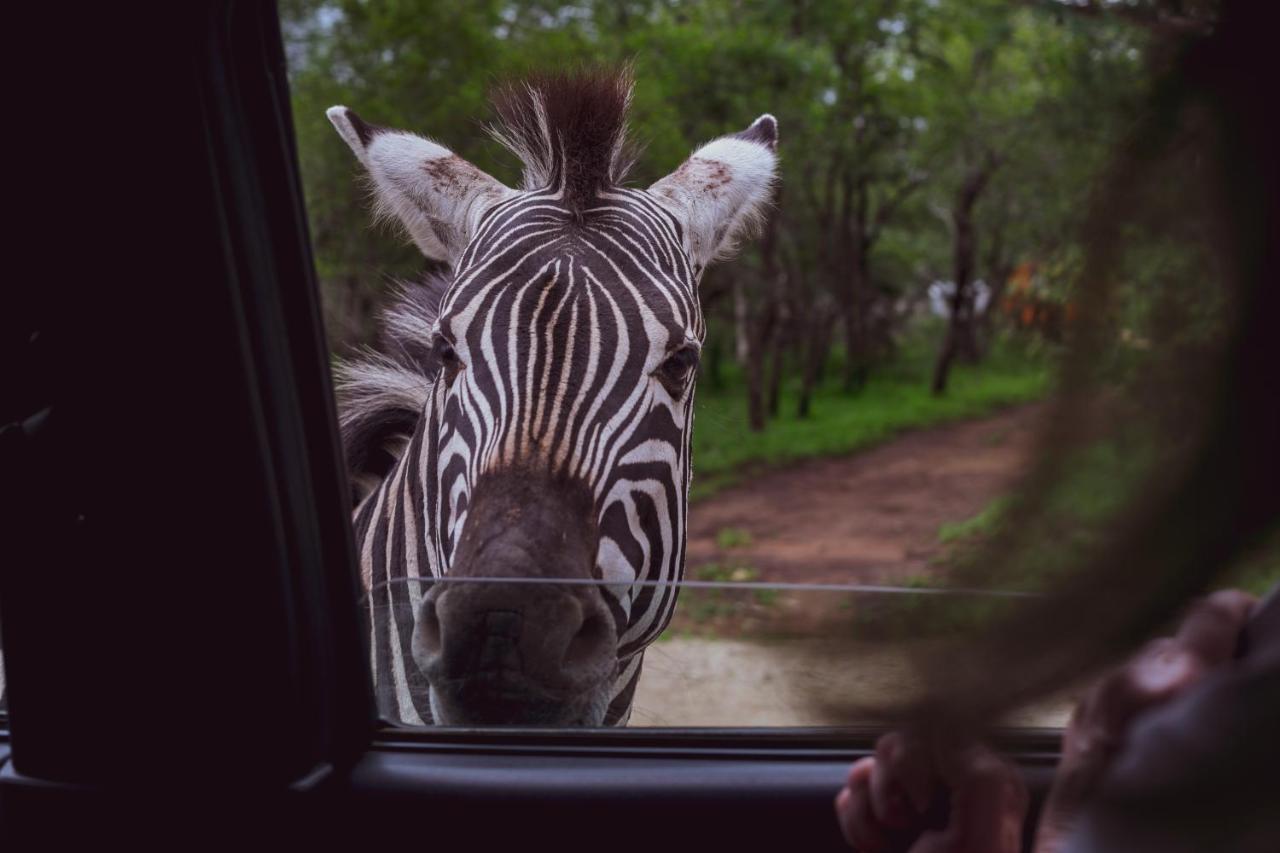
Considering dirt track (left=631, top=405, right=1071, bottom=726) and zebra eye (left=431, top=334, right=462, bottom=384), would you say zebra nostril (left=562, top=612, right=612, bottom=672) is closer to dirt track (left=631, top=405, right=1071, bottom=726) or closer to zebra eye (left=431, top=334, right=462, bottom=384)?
dirt track (left=631, top=405, right=1071, bottom=726)

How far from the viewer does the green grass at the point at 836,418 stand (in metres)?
12.1

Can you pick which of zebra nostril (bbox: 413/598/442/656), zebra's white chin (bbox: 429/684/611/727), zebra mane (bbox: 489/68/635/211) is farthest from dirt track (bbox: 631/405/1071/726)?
zebra mane (bbox: 489/68/635/211)

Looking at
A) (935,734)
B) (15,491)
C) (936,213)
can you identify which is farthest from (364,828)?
(936,213)

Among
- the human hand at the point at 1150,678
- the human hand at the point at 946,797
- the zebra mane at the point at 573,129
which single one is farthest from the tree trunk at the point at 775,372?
the human hand at the point at 1150,678

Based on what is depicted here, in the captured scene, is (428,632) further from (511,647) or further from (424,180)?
(424,180)

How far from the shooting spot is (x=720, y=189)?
2.57 m

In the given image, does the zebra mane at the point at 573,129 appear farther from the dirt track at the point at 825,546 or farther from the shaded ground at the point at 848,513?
the shaded ground at the point at 848,513

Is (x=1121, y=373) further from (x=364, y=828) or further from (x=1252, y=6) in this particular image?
(x=364, y=828)

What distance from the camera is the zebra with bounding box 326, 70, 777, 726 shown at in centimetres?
179

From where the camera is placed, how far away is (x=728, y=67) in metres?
11.3

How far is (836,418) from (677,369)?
12.6 m

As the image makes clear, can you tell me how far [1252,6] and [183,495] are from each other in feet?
4.81

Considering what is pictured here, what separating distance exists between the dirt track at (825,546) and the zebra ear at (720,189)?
80 cm

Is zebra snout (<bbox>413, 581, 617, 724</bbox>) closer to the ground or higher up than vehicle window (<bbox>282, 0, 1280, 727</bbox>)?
closer to the ground
